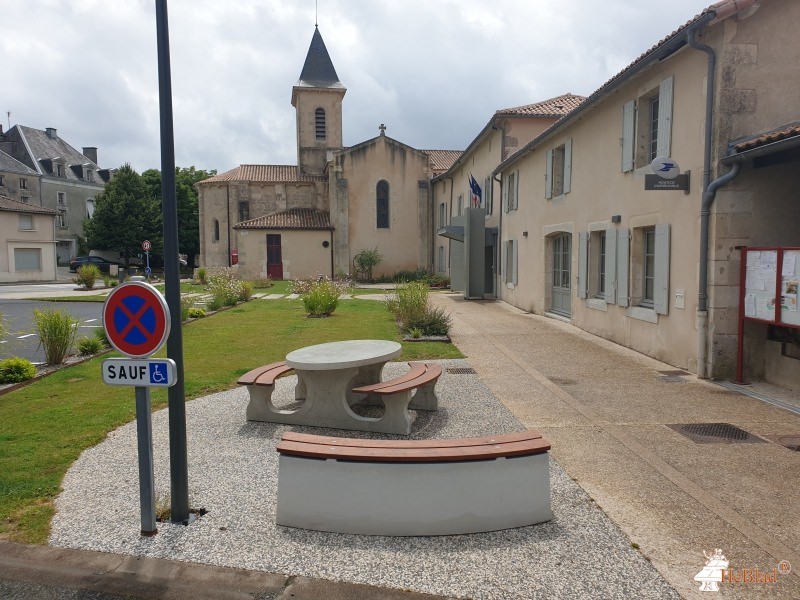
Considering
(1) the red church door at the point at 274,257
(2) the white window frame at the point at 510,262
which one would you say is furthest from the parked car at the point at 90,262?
(2) the white window frame at the point at 510,262

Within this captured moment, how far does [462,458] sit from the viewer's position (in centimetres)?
342

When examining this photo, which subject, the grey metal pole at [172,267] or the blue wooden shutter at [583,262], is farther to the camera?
the blue wooden shutter at [583,262]

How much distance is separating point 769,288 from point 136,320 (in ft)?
22.2

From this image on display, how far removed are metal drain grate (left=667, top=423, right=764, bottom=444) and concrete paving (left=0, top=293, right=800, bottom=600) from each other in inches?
2.8

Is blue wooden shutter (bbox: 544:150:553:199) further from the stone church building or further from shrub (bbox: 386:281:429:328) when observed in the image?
the stone church building

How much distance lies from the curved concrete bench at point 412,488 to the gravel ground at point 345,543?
82 mm

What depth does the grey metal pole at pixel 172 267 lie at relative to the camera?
3.50 m

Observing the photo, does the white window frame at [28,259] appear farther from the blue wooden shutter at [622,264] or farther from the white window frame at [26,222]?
the blue wooden shutter at [622,264]

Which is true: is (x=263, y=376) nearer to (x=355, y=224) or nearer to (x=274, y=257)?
(x=355, y=224)

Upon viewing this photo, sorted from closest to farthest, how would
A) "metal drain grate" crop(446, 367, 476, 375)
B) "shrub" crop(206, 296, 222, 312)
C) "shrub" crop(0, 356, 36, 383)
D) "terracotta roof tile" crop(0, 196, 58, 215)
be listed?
"shrub" crop(0, 356, 36, 383)
"metal drain grate" crop(446, 367, 476, 375)
"shrub" crop(206, 296, 222, 312)
"terracotta roof tile" crop(0, 196, 58, 215)

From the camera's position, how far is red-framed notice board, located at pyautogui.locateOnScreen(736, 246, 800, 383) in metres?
6.48

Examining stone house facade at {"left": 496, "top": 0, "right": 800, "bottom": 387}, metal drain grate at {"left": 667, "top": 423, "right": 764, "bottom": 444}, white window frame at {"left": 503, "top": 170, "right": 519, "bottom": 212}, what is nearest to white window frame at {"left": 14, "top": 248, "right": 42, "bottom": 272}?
white window frame at {"left": 503, "top": 170, "right": 519, "bottom": 212}

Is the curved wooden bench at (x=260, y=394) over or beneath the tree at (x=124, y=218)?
beneath

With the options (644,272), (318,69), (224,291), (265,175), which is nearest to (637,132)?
(644,272)
